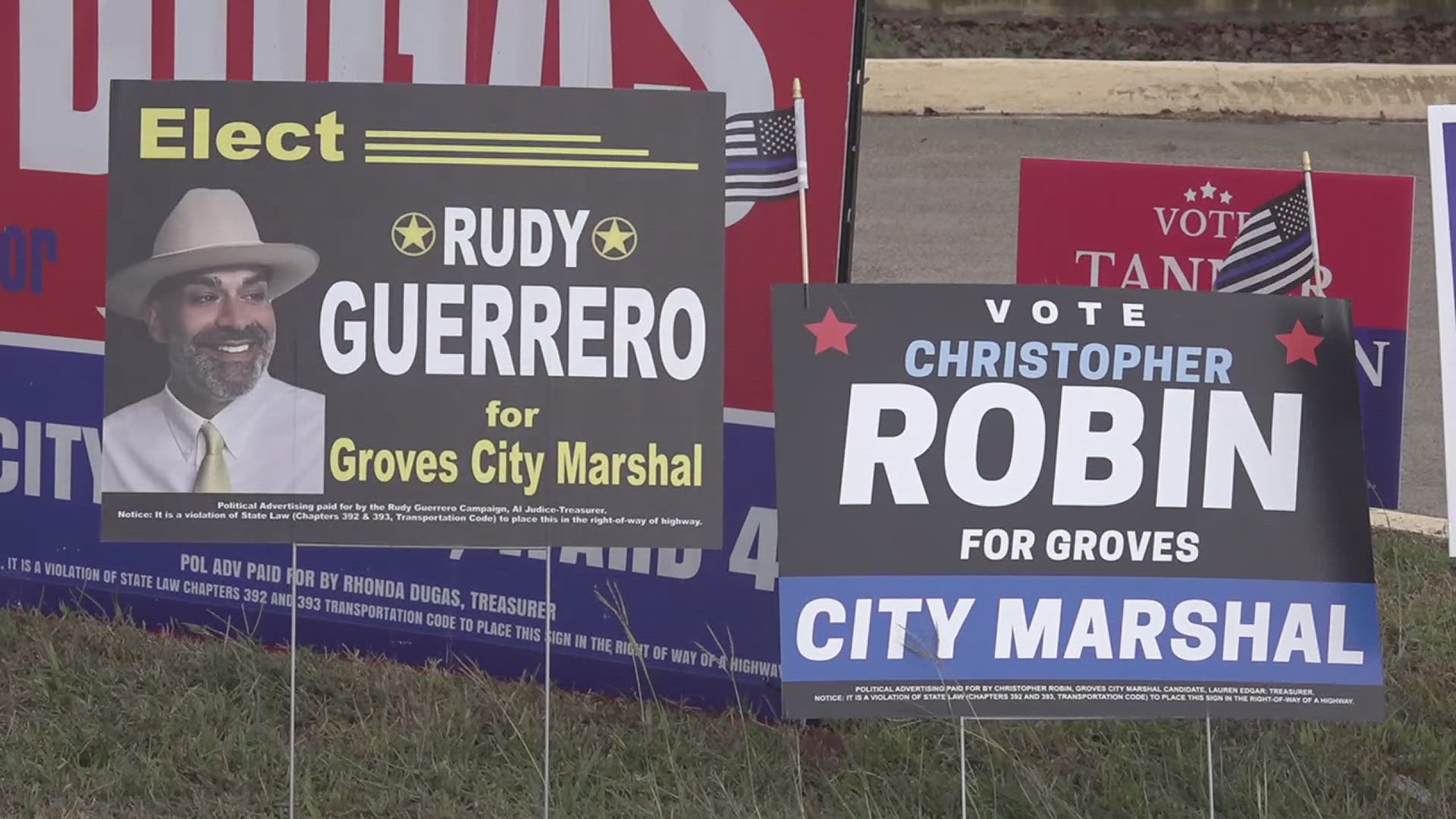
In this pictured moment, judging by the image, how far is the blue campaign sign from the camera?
4906mm

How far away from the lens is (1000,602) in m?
3.82

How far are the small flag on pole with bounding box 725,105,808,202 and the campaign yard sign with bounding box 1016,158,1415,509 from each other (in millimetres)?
1273

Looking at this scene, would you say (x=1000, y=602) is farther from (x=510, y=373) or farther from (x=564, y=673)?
(x=564, y=673)

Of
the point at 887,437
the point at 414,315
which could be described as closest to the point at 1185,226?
the point at 887,437

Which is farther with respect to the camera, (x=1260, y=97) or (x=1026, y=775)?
(x=1260, y=97)

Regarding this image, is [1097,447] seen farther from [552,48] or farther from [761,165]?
[552,48]

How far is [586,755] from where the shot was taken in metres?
4.64

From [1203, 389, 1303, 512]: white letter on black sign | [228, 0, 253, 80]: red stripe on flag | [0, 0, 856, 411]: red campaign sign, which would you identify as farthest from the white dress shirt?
[1203, 389, 1303, 512]: white letter on black sign

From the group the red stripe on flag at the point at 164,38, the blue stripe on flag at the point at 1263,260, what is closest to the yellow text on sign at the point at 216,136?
the red stripe on flag at the point at 164,38

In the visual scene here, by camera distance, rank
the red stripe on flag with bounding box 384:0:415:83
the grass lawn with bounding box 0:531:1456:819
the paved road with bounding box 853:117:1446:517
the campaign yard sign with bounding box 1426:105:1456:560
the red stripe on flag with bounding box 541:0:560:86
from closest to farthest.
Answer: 1. the campaign yard sign with bounding box 1426:105:1456:560
2. the grass lawn with bounding box 0:531:1456:819
3. the red stripe on flag with bounding box 541:0:560:86
4. the red stripe on flag with bounding box 384:0:415:83
5. the paved road with bounding box 853:117:1446:517

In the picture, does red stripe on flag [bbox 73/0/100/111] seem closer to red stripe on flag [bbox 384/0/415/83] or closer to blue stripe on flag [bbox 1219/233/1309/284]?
red stripe on flag [bbox 384/0/415/83]

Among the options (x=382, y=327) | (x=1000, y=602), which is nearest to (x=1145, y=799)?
(x=1000, y=602)

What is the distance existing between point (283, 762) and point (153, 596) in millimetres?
Answer: 1090

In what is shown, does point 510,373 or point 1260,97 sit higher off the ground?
point 1260,97
